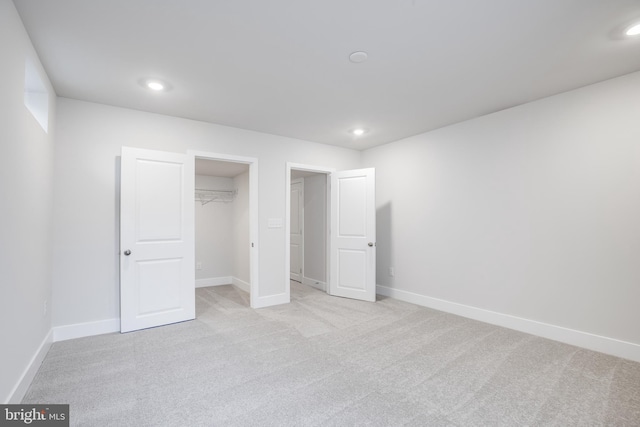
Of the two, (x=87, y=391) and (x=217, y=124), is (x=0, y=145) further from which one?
(x=217, y=124)

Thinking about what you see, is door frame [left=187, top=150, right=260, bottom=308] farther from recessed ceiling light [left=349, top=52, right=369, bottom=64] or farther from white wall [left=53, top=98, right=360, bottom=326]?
recessed ceiling light [left=349, top=52, right=369, bottom=64]

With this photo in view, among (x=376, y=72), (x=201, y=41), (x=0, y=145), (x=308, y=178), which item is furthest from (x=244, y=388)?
(x=308, y=178)

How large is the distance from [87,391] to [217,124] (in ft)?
10.1

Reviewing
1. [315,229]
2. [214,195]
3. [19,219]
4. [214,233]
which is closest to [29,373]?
[19,219]

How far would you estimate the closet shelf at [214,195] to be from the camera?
5578 millimetres

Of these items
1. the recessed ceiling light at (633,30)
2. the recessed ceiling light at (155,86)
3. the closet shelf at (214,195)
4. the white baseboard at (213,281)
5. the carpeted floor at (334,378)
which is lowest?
the carpeted floor at (334,378)

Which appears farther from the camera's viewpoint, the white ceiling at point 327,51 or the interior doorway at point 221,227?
the interior doorway at point 221,227

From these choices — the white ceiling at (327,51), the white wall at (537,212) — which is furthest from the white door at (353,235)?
the white ceiling at (327,51)

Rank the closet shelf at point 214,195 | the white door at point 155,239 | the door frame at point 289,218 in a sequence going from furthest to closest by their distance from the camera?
the closet shelf at point 214,195 → the door frame at point 289,218 → the white door at point 155,239

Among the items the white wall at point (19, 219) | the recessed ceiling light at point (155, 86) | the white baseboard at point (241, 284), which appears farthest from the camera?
the white baseboard at point (241, 284)

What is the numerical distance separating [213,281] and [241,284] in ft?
2.13

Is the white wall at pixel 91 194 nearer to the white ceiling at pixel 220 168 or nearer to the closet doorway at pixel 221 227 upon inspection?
the white ceiling at pixel 220 168

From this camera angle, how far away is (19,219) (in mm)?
1968

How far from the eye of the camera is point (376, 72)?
8.50 feet
